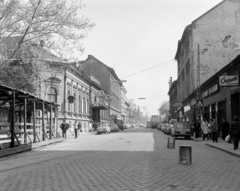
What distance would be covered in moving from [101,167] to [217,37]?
37308 millimetres

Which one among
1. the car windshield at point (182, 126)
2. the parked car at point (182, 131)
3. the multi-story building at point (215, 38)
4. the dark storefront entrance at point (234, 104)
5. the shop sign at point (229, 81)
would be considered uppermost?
the multi-story building at point (215, 38)

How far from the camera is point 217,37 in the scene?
42.7m

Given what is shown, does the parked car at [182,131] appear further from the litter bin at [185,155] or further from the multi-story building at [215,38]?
the litter bin at [185,155]

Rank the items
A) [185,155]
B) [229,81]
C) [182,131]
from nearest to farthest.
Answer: [185,155] → [229,81] → [182,131]

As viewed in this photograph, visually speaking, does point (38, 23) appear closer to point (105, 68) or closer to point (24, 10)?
point (24, 10)

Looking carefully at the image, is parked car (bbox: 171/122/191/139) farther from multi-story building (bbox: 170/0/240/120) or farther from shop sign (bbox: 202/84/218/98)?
multi-story building (bbox: 170/0/240/120)

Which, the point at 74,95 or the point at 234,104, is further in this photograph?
the point at 74,95

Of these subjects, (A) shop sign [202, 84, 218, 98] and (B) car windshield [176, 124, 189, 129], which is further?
(A) shop sign [202, 84, 218, 98]

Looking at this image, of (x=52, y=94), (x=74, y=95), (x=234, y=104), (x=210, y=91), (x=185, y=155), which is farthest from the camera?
(x=74, y=95)

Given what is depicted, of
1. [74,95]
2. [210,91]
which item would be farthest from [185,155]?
[74,95]

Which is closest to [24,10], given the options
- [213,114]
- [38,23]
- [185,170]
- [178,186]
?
[38,23]

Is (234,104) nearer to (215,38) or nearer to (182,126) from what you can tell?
(182,126)

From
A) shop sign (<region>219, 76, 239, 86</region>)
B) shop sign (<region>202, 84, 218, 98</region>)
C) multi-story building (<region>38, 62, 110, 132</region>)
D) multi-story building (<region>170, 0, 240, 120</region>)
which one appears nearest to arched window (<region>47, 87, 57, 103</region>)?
multi-story building (<region>38, 62, 110, 132</region>)

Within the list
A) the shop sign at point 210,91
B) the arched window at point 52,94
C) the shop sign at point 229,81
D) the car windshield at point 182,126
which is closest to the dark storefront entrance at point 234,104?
the shop sign at point 229,81
